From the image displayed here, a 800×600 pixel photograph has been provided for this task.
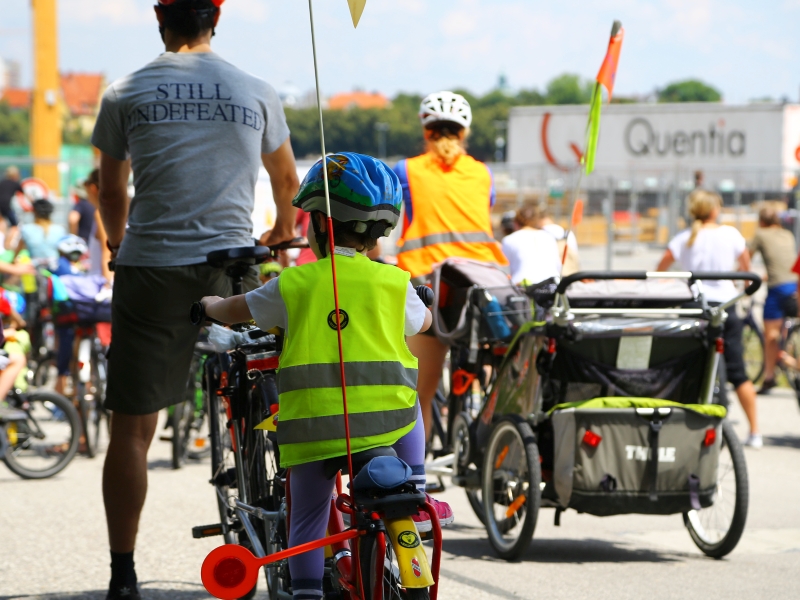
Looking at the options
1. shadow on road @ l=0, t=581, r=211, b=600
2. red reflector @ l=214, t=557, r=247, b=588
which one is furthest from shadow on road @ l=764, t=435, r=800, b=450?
red reflector @ l=214, t=557, r=247, b=588

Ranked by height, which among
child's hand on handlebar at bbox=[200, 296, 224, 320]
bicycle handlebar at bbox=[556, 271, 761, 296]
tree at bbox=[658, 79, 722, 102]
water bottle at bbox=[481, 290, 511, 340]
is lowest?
water bottle at bbox=[481, 290, 511, 340]

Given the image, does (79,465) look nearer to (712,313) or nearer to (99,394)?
(99,394)

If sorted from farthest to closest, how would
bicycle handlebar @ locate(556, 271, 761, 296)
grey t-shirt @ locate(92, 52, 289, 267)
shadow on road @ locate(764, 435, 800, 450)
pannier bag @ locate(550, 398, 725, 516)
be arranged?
shadow on road @ locate(764, 435, 800, 450) → pannier bag @ locate(550, 398, 725, 516) → bicycle handlebar @ locate(556, 271, 761, 296) → grey t-shirt @ locate(92, 52, 289, 267)

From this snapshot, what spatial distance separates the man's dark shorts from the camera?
432 centimetres

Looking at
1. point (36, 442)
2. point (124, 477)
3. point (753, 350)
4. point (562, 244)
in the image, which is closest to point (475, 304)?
point (124, 477)

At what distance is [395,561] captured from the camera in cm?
312

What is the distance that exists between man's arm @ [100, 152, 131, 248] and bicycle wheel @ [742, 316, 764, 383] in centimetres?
955

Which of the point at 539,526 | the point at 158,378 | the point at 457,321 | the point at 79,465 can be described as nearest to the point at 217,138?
the point at 158,378

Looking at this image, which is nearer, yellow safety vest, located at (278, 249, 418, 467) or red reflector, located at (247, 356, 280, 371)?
yellow safety vest, located at (278, 249, 418, 467)

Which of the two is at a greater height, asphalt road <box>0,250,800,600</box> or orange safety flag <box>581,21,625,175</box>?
orange safety flag <box>581,21,625,175</box>

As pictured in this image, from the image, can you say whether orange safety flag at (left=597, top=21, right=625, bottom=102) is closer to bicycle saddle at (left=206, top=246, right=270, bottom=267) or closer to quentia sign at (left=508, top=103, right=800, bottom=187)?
bicycle saddle at (left=206, top=246, right=270, bottom=267)

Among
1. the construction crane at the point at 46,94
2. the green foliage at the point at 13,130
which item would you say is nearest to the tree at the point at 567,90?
the green foliage at the point at 13,130

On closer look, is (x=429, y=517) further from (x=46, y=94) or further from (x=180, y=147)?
(x=46, y=94)

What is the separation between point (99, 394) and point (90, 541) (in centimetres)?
323
